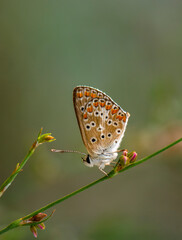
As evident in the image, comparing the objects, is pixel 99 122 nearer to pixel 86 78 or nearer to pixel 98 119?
pixel 98 119

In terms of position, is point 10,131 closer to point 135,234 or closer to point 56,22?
point 56,22

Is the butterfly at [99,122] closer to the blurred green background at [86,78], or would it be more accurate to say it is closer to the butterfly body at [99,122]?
the butterfly body at [99,122]

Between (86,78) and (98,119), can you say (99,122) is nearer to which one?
(98,119)

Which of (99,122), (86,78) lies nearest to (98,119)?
(99,122)

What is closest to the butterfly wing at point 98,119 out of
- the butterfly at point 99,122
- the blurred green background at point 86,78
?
the butterfly at point 99,122

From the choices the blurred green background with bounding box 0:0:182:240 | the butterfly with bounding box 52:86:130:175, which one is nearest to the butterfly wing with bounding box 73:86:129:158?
the butterfly with bounding box 52:86:130:175

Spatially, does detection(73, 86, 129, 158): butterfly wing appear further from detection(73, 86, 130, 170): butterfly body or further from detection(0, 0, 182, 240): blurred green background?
detection(0, 0, 182, 240): blurred green background

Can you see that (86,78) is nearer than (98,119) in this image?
No
